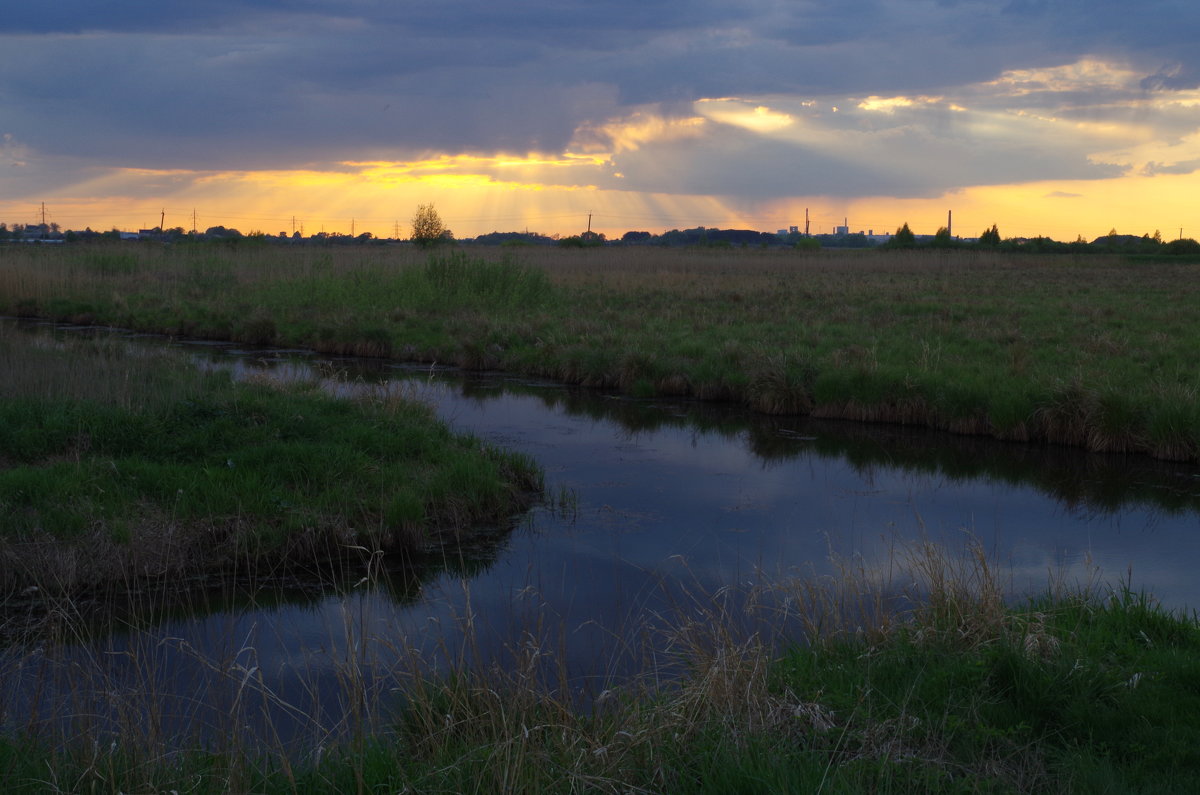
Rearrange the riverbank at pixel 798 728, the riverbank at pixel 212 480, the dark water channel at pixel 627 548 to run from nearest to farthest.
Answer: the riverbank at pixel 798 728, the dark water channel at pixel 627 548, the riverbank at pixel 212 480

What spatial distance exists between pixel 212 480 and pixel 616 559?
381cm

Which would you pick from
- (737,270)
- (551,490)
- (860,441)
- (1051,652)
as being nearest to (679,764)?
(1051,652)

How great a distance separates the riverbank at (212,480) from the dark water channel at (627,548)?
0.55 metres

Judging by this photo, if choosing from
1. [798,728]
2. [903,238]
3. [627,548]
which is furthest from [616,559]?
[903,238]

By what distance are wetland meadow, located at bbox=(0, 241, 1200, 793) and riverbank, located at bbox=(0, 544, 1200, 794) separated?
0.02 m

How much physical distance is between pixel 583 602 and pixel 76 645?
3627mm

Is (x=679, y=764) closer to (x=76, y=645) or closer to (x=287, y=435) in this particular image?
(x=76, y=645)

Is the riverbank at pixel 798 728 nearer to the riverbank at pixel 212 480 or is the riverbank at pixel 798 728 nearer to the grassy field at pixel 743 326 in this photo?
the riverbank at pixel 212 480

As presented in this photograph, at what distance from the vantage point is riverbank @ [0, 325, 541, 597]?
757 cm

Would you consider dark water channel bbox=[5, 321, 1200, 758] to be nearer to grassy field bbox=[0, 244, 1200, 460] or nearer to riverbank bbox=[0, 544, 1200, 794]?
riverbank bbox=[0, 544, 1200, 794]

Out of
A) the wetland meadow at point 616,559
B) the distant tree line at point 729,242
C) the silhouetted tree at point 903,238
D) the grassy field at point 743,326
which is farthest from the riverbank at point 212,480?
the silhouetted tree at point 903,238

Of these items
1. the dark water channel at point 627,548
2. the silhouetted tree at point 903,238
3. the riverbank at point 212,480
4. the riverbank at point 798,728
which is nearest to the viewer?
the riverbank at point 798,728

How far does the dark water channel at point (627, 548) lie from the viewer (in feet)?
18.2

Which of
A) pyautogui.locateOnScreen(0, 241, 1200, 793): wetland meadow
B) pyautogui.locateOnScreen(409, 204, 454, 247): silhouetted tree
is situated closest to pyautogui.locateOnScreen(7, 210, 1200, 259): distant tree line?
pyautogui.locateOnScreen(409, 204, 454, 247): silhouetted tree
